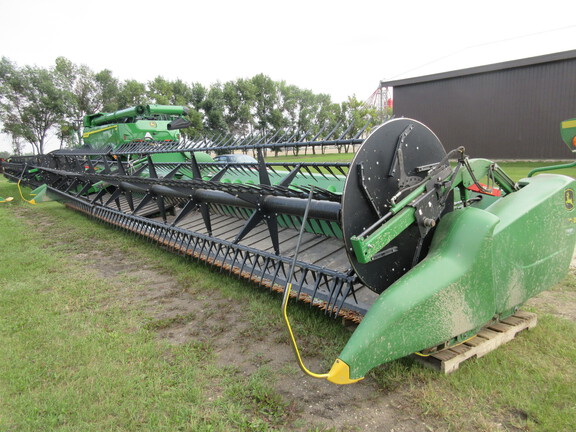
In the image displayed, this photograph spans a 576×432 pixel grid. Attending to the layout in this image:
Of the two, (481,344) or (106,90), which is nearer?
(481,344)

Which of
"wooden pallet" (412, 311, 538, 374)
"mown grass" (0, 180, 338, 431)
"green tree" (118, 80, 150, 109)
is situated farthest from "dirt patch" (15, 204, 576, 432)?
"green tree" (118, 80, 150, 109)

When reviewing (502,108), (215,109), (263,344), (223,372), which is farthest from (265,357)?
(215,109)

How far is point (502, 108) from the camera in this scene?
61.2 ft

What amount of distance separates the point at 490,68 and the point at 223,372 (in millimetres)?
20234

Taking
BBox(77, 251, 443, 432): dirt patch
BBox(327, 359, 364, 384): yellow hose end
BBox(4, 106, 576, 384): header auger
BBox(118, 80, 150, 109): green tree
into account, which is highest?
BBox(118, 80, 150, 109): green tree

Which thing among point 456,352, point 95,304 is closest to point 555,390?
point 456,352

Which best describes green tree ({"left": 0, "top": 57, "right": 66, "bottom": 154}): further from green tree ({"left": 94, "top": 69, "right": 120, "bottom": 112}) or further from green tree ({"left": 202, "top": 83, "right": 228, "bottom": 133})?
Result: green tree ({"left": 202, "top": 83, "right": 228, "bottom": 133})

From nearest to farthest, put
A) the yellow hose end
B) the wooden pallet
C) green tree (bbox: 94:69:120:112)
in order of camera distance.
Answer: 1. the yellow hose end
2. the wooden pallet
3. green tree (bbox: 94:69:120:112)

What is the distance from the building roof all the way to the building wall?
5.6 inches

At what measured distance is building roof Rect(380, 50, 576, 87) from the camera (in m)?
16.7

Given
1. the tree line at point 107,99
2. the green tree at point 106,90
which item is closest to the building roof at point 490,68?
the tree line at point 107,99

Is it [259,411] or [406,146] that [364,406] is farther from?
[406,146]

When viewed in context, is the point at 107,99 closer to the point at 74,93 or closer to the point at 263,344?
the point at 74,93

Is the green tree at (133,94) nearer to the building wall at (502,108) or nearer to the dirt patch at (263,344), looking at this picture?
the building wall at (502,108)
